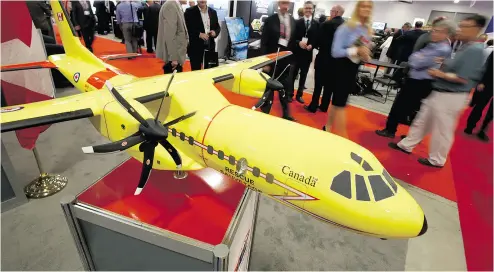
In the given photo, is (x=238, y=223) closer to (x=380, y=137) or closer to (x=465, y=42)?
(x=465, y=42)

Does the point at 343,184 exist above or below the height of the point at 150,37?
above

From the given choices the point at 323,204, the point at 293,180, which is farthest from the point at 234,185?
the point at 323,204

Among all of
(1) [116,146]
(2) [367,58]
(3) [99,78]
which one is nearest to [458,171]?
(2) [367,58]

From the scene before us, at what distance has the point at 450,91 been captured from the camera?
5000 millimetres

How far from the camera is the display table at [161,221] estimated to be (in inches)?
88.4

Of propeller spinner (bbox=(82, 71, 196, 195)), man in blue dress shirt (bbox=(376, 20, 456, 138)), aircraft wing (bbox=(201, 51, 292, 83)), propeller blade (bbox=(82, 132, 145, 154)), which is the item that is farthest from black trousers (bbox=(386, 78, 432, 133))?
propeller blade (bbox=(82, 132, 145, 154))

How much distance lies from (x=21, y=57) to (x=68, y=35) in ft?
4.73

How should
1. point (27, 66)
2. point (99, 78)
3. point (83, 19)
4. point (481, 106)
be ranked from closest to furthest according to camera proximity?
point (27, 66)
point (99, 78)
point (481, 106)
point (83, 19)

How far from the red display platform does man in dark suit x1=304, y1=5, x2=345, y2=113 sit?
14.4 feet

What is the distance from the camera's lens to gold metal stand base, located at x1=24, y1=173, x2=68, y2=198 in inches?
176

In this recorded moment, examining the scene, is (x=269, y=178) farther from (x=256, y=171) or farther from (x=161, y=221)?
(x=161, y=221)

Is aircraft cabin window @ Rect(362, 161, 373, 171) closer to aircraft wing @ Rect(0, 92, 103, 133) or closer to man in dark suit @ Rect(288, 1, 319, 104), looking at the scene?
aircraft wing @ Rect(0, 92, 103, 133)

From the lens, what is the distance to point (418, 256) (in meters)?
3.96

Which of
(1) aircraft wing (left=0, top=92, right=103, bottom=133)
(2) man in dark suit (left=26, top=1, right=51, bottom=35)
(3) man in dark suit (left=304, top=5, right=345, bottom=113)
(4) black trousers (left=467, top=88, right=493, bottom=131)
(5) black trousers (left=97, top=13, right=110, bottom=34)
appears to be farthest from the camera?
(5) black trousers (left=97, top=13, right=110, bottom=34)
